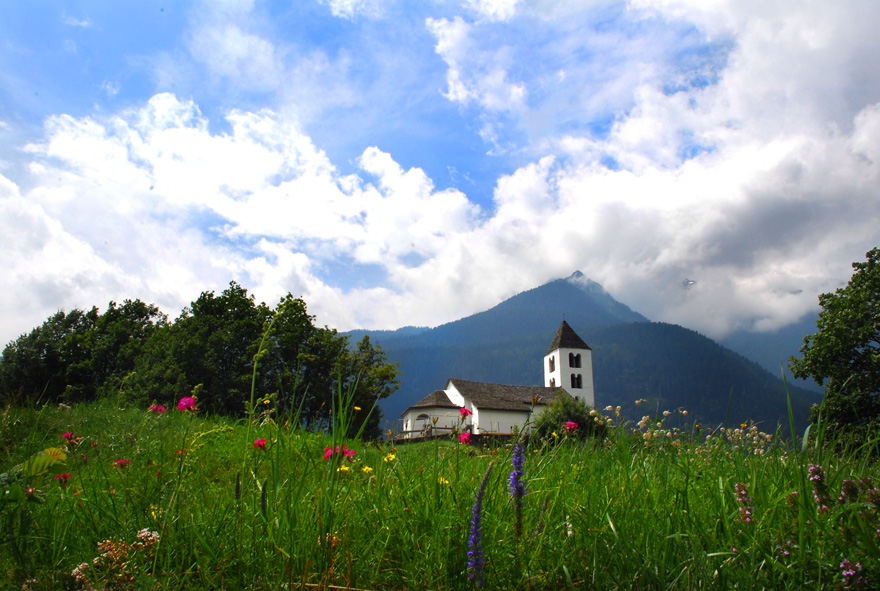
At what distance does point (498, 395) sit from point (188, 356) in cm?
4170

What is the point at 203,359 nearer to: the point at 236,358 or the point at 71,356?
the point at 236,358

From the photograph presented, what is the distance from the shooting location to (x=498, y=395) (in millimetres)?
64125

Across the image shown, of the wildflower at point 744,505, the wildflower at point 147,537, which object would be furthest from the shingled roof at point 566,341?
the wildflower at point 147,537

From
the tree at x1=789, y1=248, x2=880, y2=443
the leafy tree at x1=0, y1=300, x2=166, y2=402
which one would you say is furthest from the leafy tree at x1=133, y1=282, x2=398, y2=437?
the tree at x1=789, y1=248, x2=880, y2=443

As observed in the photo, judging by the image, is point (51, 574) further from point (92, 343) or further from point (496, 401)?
point (496, 401)

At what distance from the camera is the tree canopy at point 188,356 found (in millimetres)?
30469

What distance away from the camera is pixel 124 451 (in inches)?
181

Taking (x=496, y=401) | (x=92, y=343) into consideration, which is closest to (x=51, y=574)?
(x=92, y=343)

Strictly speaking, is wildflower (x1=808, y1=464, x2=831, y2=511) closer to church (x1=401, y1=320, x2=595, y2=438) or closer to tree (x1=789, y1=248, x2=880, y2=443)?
tree (x1=789, y1=248, x2=880, y2=443)

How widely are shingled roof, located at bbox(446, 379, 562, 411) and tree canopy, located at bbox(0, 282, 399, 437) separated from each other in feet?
75.4

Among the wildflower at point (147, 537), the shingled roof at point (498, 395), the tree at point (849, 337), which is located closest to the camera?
the wildflower at point (147, 537)

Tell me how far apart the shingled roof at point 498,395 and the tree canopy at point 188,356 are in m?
23.0

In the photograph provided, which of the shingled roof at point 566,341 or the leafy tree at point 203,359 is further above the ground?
the shingled roof at point 566,341

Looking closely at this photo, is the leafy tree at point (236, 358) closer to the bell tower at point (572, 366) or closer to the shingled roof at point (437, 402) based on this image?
the shingled roof at point (437, 402)
